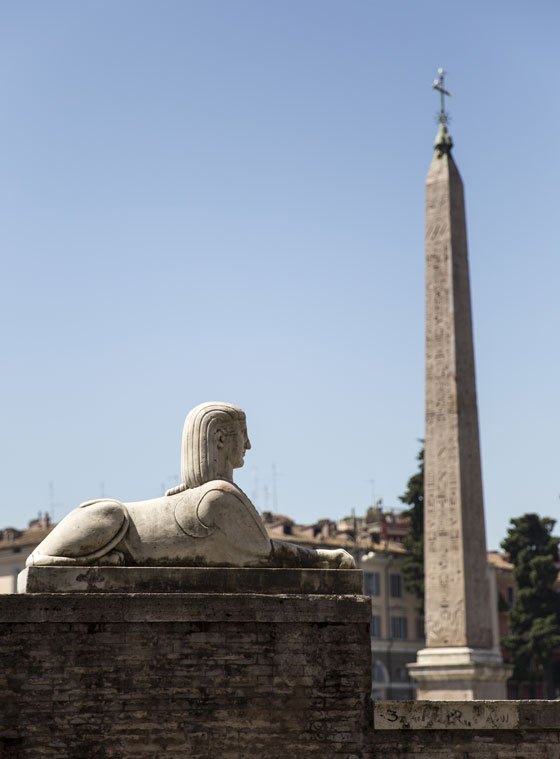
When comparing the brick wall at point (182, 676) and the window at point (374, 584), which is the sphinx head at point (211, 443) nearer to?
the brick wall at point (182, 676)

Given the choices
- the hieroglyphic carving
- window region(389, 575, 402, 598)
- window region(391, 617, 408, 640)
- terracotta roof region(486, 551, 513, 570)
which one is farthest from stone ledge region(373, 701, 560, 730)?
terracotta roof region(486, 551, 513, 570)

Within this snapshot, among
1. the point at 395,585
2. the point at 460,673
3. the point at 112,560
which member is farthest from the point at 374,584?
the point at 112,560

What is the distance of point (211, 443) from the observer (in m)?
10.9

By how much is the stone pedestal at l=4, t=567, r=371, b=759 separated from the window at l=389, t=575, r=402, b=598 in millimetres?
54293

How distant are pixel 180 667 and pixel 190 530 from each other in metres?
1.14

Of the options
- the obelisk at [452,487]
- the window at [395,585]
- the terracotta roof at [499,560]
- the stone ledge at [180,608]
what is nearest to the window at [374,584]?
the window at [395,585]

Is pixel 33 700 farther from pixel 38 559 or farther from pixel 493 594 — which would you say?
pixel 493 594

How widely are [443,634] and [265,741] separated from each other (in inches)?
771

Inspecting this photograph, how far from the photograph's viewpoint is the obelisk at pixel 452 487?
28562 millimetres

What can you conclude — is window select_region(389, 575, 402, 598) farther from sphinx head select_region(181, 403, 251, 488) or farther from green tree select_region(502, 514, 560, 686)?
sphinx head select_region(181, 403, 251, 488)

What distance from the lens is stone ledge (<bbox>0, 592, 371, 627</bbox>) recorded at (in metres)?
10.0

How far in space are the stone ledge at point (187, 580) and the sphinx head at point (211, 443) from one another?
33.5 inches

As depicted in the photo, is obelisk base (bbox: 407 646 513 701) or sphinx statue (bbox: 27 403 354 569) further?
Result: obelisk base (bbox: 407 646 513 701)

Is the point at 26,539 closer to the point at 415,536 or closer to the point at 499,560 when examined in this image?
the point at 415,536
